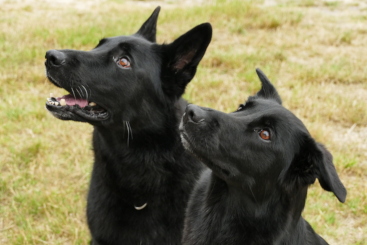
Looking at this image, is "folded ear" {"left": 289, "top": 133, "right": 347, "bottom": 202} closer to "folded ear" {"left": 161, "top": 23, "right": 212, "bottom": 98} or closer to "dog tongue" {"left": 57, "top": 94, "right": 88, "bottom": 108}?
"folded ear" {"left": 161, "top": 23, "right": 212, "bottom": 98}

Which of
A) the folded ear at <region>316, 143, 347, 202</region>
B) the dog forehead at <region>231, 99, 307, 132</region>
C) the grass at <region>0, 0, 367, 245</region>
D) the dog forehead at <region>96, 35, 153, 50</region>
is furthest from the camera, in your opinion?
the grass at <region>0, 0, 367, 245</region>

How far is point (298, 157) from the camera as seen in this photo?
9.23 ft

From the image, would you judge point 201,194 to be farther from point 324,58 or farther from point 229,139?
point 324,58

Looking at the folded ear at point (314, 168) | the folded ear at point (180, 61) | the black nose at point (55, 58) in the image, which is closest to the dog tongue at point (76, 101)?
the black nose at point (55, 58)

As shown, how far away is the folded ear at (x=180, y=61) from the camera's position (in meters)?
3.39

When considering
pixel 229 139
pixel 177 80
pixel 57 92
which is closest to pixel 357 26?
pixel 57 92

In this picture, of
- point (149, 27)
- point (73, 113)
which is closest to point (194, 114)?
point (73, 113)

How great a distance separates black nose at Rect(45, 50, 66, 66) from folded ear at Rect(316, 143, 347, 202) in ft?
5.94

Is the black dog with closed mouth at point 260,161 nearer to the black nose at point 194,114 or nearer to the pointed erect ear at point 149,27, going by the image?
the black nose at point 194,114

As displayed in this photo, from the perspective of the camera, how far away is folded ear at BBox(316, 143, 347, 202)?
2348mm

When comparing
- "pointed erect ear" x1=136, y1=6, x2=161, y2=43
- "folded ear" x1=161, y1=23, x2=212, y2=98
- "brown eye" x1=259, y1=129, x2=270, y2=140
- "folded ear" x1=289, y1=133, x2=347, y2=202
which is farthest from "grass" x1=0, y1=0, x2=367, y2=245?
"brown eye" x1=259, y1=129, x2=270, y2=140

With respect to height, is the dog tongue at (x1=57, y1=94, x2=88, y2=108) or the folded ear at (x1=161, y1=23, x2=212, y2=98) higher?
the folded ear at (x1=161, y1=23, x2=212, y2=98)

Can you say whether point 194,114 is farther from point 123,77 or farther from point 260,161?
point 123,77

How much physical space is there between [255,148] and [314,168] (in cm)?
37
